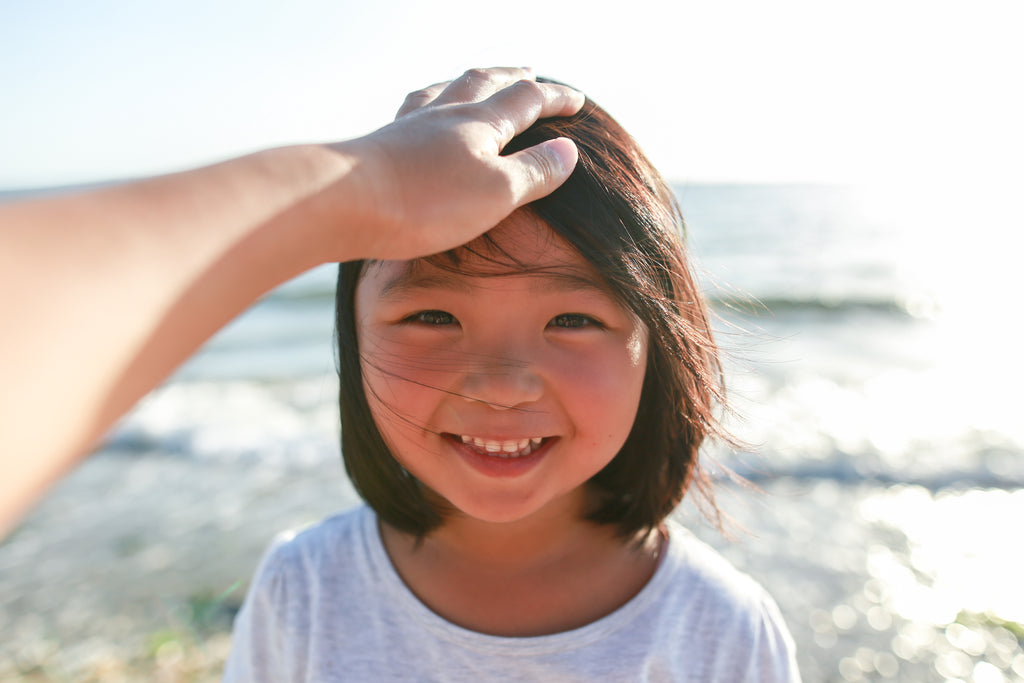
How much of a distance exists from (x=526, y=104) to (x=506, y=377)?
1.65 feet

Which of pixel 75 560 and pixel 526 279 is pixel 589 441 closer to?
pixel 526 279

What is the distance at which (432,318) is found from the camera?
1.42 metres

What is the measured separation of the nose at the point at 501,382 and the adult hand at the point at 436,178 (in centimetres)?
36

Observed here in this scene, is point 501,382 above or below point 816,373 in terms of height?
above

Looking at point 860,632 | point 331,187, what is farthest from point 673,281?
point 860,632

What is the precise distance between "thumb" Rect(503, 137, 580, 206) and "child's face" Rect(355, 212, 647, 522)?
0.16 m

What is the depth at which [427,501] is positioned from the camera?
1770 mm

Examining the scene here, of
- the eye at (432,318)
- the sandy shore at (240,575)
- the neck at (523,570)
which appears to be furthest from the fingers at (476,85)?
the sandy shore at (240,575)

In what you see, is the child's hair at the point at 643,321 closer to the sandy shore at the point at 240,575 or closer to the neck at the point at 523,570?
the neck at the point at 523,570

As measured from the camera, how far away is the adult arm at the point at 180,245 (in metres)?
0.57

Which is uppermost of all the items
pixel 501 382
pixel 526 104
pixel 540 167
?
pixel 526 104

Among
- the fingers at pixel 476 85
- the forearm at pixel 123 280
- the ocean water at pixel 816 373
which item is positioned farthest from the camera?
the ocean water at pixel 816 373

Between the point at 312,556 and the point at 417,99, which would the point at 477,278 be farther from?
the point at 312,556

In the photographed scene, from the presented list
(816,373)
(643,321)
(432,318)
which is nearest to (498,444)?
(432,318)
